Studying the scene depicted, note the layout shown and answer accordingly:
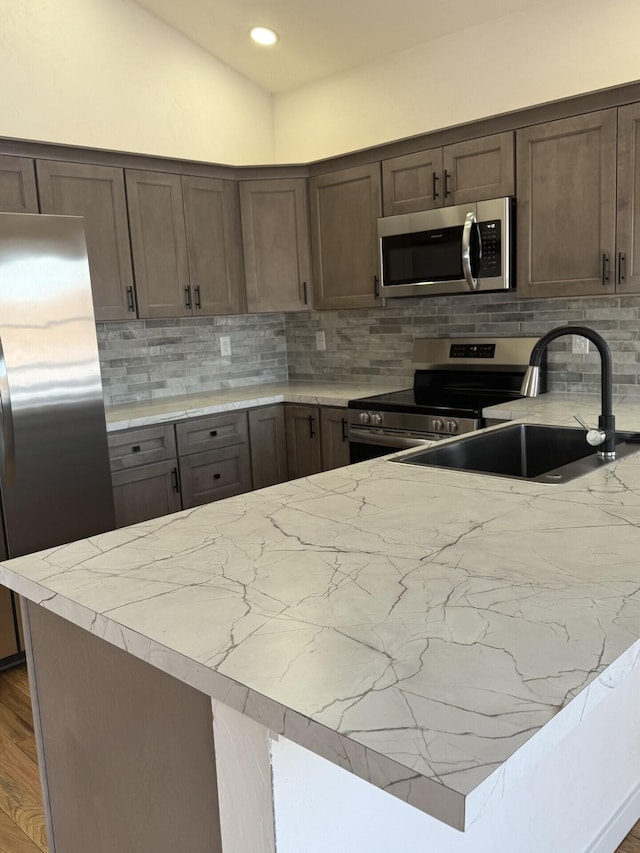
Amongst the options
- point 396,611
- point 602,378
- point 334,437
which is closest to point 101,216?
point 334,437

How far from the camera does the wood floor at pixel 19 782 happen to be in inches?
80.7

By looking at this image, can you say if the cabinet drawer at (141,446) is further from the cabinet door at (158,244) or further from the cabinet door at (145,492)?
the cabinet door at (158,244)

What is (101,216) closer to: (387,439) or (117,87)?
(117,87)

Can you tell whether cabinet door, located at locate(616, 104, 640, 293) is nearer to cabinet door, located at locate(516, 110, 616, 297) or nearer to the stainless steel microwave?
cabinet door, located at locate(516, 110, 616, 297)

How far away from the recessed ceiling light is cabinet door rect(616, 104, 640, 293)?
1950mm

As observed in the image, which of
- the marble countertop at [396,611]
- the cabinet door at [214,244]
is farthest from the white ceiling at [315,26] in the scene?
the marble countertop at [396,611]

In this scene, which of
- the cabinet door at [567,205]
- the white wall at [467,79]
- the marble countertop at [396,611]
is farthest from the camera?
the white wall at [467,79]

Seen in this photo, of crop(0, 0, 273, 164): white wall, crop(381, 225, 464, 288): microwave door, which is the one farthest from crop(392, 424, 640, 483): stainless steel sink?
crop(0, 0, 273, 164): white wall

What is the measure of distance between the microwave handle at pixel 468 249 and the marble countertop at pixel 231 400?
Answer: 819 mm

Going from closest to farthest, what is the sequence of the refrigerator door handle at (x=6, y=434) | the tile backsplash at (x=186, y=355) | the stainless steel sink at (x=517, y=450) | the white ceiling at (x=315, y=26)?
the stainless steel sink at (x=517, y=450), the refrigerator door handle at (x=6, y=434), the white ceiling at (x=315, y=26), the tile backsplash at (x=186, y=355)

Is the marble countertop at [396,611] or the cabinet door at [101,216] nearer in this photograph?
the marble countertop at [396,611]

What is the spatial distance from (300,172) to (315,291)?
0.67 meters

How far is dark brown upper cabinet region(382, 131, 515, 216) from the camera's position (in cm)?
327

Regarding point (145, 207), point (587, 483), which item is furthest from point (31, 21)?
point (587, 483)
